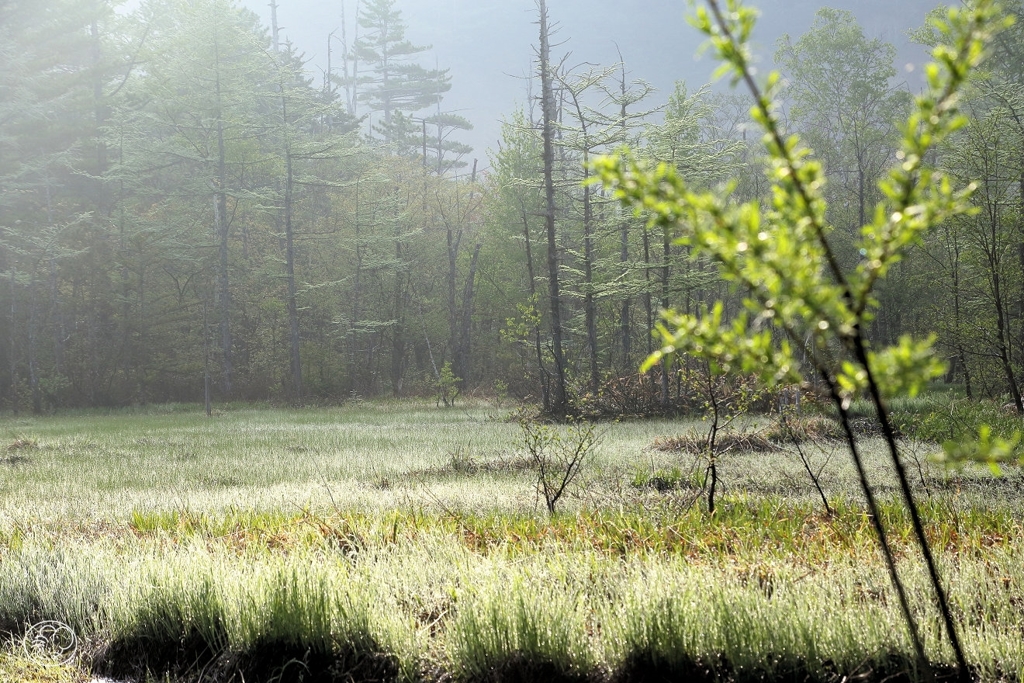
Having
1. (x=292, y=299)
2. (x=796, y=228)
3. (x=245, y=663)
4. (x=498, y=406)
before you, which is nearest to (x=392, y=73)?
(x=292, y=299)

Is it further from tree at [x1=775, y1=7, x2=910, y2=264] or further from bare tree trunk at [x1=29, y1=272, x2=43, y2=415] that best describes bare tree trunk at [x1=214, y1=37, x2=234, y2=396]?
tree at [x1=775, y1=7, x2=910, y2=264]

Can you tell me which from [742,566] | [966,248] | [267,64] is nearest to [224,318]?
[267,64]

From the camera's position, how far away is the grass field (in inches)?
132

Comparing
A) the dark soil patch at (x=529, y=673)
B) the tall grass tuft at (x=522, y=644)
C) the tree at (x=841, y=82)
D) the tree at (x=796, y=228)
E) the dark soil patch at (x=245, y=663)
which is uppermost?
the tree at (x=841, y=82)

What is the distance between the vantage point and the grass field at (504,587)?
11.0 feet

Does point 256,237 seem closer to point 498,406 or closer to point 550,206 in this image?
point 498,406

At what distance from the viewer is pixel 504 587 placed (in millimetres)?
3871

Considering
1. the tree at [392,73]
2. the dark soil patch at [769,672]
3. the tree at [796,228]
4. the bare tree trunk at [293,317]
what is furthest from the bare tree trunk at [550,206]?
the tree at [392,73]

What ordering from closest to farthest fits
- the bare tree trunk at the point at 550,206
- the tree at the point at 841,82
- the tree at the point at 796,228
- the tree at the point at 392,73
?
the tree at the point at 796,228
the bare tree trunk at the point at 550,206
the tree at the point at 841,82
the tree at the point at 392,73

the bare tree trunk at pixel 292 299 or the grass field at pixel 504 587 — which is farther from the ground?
the bare tree trunk at pixel 292 299

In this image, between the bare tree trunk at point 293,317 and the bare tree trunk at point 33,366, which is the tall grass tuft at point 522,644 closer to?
the bare tree trunk at point 293,317

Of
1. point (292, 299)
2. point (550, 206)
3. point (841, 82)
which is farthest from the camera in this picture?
point (841, 82)

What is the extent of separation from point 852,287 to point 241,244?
117 ft

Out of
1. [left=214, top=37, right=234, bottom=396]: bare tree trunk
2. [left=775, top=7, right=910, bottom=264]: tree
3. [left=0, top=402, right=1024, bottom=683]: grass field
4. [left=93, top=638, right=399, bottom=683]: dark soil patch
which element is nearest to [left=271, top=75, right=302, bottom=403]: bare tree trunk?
[left=214, top=37, right=234, bottom=396]: bare tree trunk
